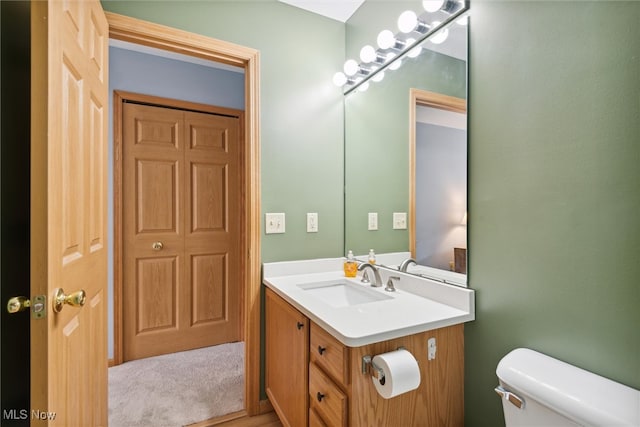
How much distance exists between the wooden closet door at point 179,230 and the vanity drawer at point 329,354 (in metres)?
1.68

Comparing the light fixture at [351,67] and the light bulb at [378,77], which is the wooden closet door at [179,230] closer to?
the light fixture at [351,67]

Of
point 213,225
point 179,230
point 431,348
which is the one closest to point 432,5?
point 431,348

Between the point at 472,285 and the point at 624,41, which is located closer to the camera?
the point at 624,41

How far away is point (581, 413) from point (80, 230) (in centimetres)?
157

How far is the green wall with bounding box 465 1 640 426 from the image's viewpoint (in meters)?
0.80

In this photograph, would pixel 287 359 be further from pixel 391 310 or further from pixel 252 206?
pixel 252 206

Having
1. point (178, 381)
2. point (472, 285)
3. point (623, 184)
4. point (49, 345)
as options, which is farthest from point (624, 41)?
point (178, 381)

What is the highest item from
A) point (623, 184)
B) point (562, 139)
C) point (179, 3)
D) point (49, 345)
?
point (179, 3)

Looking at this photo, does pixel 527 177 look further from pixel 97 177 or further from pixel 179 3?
pixel 179 3

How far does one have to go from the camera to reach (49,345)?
2.72ft

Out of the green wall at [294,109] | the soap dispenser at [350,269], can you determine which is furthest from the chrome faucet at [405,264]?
the green wall at [294,109]

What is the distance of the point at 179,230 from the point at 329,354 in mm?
1891

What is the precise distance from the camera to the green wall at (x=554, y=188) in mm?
804

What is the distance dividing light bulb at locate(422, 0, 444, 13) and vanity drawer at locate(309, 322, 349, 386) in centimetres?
139
